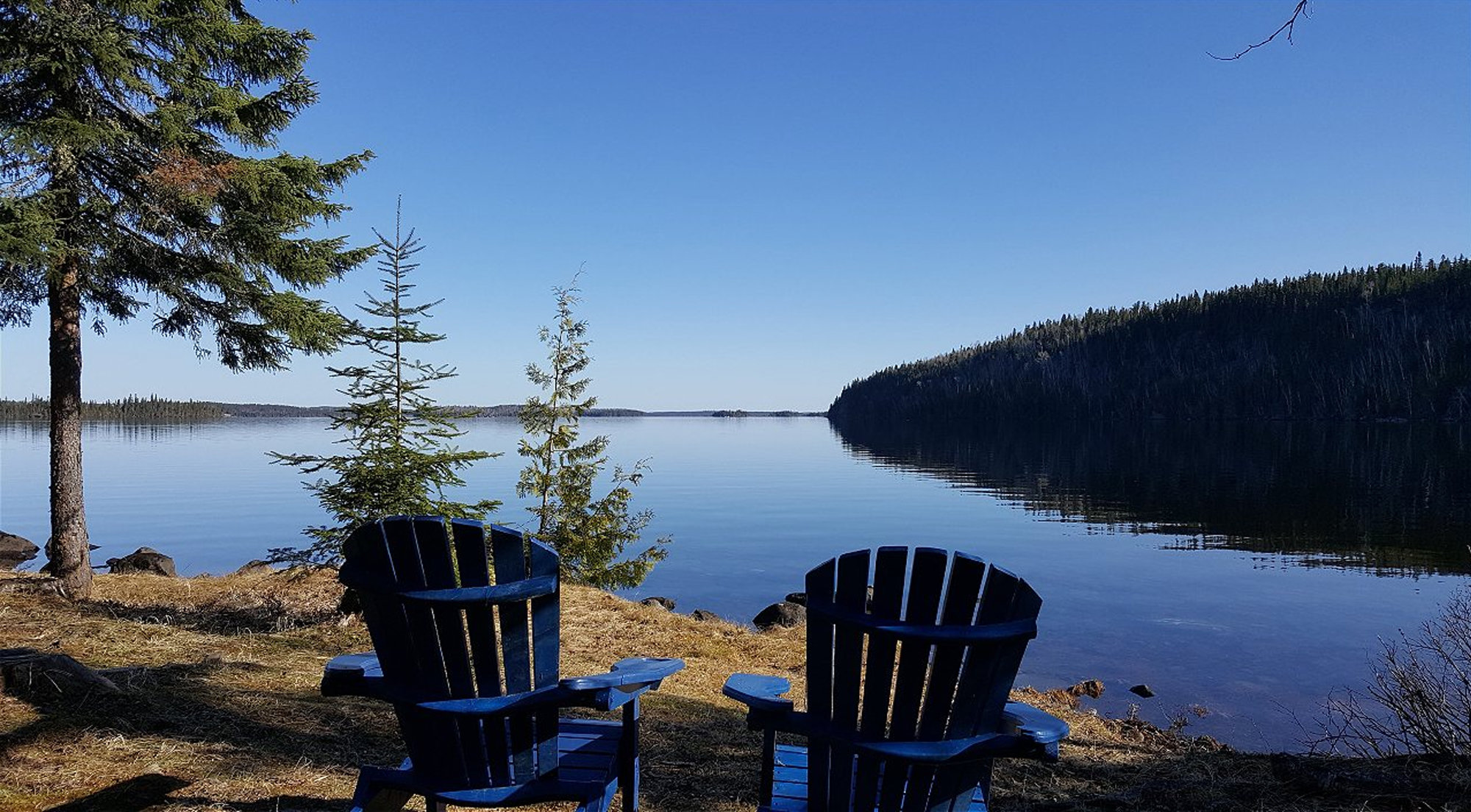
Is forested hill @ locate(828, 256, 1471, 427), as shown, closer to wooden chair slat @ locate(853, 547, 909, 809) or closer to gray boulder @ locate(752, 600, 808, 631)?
gray boulder @ locate(752, 600, 808, 631)

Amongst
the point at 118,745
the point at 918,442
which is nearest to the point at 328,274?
the point at 118,745

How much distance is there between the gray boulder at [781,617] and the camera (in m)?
11.8

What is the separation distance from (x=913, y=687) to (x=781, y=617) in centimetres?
981

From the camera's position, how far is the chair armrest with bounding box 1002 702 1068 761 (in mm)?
2430

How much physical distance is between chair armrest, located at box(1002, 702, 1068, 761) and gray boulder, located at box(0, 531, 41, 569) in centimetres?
2336

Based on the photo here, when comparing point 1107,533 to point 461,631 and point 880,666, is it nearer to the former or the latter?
point 880,666

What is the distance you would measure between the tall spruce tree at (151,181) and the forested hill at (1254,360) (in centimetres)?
12136

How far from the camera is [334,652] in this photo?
249 inches

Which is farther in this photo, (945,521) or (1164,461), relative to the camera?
(1164,461)

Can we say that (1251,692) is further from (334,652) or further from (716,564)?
(716,564)

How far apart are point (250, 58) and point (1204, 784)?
10.4m

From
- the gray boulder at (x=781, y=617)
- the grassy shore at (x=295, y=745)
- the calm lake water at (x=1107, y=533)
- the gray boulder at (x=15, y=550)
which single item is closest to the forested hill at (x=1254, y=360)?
the calm lake water at (x=1107, y=533)

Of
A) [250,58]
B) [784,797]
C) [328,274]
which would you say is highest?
[250,58]

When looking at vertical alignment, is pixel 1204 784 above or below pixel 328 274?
below
